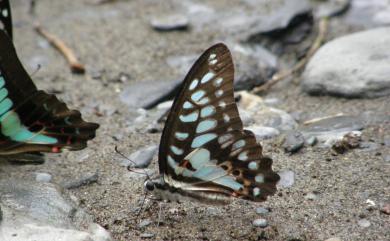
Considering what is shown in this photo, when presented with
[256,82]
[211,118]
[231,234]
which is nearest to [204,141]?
[211,118]

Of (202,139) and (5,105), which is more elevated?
(5,105)

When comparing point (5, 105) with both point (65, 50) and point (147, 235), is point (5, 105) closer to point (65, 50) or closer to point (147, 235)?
point (147, 235)

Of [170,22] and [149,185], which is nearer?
[149,185]

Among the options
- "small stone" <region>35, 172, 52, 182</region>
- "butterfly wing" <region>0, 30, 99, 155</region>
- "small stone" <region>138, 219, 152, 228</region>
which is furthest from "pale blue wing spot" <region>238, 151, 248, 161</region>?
"small stone" <region>35, 172, 52, 182</region>

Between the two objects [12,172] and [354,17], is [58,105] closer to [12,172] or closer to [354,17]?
[12,172]

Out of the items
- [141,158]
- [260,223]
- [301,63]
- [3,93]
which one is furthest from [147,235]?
[301,63]

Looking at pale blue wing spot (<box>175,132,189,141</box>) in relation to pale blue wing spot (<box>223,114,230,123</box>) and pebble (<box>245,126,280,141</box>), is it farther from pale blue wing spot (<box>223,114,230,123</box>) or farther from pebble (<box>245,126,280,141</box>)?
pebble (<box>245,126,280,141</box>)

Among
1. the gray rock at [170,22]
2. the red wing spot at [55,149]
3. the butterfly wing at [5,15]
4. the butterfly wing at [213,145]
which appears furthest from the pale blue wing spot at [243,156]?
the gray rock at [170,22]
